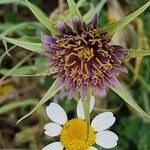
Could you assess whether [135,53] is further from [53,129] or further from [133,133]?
[133,133]

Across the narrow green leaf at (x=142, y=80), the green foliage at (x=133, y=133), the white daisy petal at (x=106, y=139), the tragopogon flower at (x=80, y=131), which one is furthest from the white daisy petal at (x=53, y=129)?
the narrow green leaf at (x=142, y=80)

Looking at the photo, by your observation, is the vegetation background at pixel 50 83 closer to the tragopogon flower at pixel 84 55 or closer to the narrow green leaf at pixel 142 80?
the narrow green leaf at pixel 142 80

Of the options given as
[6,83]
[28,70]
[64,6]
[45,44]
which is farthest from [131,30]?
[45,44]

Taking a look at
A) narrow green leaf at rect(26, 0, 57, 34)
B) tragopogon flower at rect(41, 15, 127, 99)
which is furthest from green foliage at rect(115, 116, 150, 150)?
narrow green leaf at rect(26, 0, 57, 34)

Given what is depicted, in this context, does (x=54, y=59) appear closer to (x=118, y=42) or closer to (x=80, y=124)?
(x=80, y=124)

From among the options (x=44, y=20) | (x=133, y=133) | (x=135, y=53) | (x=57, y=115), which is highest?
(x=44, y=20)

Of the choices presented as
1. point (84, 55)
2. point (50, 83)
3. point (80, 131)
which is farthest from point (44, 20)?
point (50, 83)

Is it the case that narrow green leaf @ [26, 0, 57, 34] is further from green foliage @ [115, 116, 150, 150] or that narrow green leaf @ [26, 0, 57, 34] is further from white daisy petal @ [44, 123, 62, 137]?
green foliage @ [115, 116, 150, 150]
